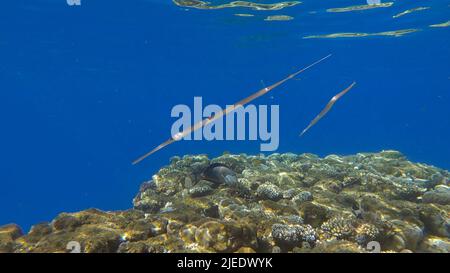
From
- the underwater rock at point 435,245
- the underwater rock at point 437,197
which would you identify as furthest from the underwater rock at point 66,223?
the underwater rock at point 437,197

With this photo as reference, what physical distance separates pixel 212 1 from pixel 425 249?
1933cm

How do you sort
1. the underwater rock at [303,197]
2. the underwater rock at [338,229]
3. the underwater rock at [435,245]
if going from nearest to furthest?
the underwater rock at [338,229]
the underwater rock at [435,245]
the underwater rock at [303,197]

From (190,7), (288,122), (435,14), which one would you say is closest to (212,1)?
(190,7)

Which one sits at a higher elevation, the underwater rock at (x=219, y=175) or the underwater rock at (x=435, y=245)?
the underwater rock at (x=219, y=175)

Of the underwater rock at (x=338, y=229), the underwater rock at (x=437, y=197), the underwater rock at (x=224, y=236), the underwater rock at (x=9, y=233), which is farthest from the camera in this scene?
the underwater rock at (x=437, y=197)

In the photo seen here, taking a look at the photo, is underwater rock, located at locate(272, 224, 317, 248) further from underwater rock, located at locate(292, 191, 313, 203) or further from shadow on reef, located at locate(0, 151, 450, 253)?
underwater rock, located at locate(292, 191, 313, 203)

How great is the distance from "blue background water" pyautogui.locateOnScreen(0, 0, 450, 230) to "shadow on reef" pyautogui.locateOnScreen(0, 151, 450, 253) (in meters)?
15.6

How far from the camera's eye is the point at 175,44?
33312 mm

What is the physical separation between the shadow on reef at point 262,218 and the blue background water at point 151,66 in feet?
51.1

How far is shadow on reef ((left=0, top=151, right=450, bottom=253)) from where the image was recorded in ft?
18.8

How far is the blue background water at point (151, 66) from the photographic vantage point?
24922 mm

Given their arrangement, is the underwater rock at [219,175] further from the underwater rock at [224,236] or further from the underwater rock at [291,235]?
the underwater rock at [224,236]

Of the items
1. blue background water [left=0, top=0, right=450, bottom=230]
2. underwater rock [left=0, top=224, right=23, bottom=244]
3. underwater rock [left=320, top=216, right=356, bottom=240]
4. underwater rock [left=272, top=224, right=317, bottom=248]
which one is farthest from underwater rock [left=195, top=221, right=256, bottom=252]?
blue background water [left=0, top=0, right=450, bottom=230]

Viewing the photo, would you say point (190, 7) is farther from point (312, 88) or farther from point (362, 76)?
point (312, 88)
